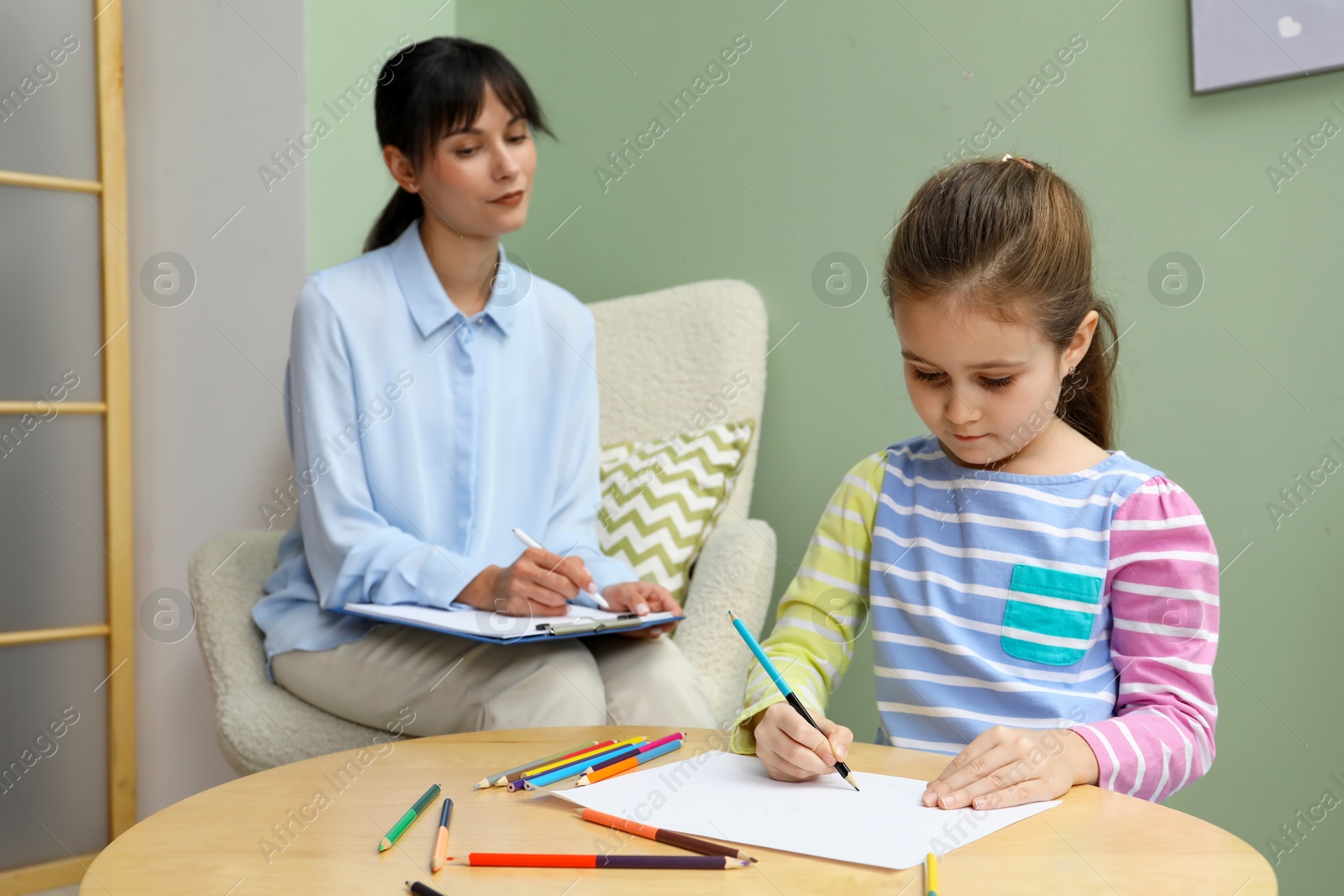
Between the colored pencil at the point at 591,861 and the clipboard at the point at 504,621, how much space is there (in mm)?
563

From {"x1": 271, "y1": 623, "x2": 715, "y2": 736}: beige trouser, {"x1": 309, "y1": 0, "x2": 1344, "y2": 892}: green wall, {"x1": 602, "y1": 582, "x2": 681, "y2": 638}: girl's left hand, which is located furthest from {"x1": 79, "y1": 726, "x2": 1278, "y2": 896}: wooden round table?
{"x1": 309, "y1": 0, "x2": 1344, "y2": 892}: green wall

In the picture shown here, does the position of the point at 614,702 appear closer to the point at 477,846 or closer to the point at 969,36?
the point at 477,846

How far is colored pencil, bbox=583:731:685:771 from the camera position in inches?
29.0

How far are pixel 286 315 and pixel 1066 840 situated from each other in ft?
5.68

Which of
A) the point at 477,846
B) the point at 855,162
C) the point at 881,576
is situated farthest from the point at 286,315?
the point at 477,846

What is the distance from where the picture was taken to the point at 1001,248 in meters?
0.86

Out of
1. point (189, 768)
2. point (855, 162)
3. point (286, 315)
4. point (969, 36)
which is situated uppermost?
point (969, 36)

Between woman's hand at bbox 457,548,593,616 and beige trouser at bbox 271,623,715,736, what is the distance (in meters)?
0.05

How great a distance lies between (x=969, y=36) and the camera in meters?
1.58

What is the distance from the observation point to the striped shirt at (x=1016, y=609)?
2.68ft

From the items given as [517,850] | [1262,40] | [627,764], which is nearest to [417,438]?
[627,764]

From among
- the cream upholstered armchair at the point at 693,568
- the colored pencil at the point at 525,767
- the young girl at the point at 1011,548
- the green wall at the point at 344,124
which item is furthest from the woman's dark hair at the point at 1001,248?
the green wall at the point at 344,124

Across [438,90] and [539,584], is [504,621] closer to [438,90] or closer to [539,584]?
[539,584]

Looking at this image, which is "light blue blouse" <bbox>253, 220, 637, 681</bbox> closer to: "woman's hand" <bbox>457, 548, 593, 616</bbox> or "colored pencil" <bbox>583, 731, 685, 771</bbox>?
"woman's hand" <bbox>457, 548, 593, 616</bbox>
